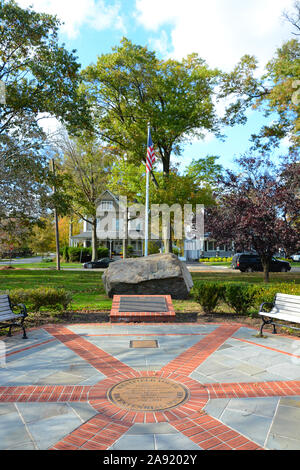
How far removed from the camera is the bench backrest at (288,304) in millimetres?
6839

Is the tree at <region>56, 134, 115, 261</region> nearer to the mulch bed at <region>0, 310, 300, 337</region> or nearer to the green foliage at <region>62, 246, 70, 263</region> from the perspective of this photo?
the green foliage at <region>62, 246, 70, 263</region>

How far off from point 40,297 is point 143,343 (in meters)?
3.68

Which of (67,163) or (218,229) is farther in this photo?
(67,163)

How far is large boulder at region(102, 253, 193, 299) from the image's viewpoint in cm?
1080

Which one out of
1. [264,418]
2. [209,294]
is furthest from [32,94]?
[264,418]

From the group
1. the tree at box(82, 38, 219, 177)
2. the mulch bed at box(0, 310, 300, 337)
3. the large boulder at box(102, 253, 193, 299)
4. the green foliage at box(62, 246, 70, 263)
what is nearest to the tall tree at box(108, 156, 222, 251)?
the tree at box(82, 38, 219, 177)

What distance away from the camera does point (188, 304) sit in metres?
10.9

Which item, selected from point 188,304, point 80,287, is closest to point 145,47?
point 80,287

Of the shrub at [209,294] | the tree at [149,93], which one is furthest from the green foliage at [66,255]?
the shrub at [209,294]

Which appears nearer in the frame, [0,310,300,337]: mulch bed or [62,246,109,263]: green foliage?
[0,310,300,337]: mulch bed

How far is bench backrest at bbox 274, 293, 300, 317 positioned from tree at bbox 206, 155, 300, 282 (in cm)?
828

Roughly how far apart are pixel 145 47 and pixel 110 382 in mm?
23431

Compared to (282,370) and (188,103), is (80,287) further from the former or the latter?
(188,103)

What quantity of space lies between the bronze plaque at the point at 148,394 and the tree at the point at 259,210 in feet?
38.7
